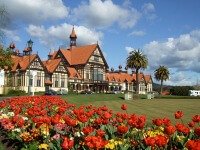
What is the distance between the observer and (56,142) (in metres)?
8.37

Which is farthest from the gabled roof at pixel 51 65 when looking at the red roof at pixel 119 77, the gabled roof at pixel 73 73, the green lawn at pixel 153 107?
the green lawn at pixel 153 107

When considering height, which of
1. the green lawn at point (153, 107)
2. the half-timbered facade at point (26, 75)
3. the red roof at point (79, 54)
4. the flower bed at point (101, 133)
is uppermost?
the red roof at point (79, 54)

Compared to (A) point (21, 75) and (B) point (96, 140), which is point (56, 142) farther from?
(A) point (21, 75)

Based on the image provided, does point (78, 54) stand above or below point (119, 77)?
above

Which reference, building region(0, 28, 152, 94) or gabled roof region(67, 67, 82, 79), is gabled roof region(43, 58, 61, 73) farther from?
gabled roof region(67, 67, 82, 79)

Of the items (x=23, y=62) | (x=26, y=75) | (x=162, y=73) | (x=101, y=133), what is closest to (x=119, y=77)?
(x=162, y=73)

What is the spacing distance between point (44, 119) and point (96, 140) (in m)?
3.25

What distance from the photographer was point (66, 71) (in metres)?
105

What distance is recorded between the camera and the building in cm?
9293

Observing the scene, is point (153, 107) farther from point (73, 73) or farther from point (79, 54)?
point (79, 54)

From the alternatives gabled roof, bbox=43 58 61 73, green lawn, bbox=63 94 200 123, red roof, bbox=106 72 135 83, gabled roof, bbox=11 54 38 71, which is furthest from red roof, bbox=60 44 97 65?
green lawn, bbox=63 94 200 123

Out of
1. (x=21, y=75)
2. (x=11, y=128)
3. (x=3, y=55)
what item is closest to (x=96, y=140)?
(x=11, y=128)

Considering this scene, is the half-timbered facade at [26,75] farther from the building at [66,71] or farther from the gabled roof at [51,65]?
the gabled roof at [51,65]

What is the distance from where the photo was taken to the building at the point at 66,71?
92931 millimetres
